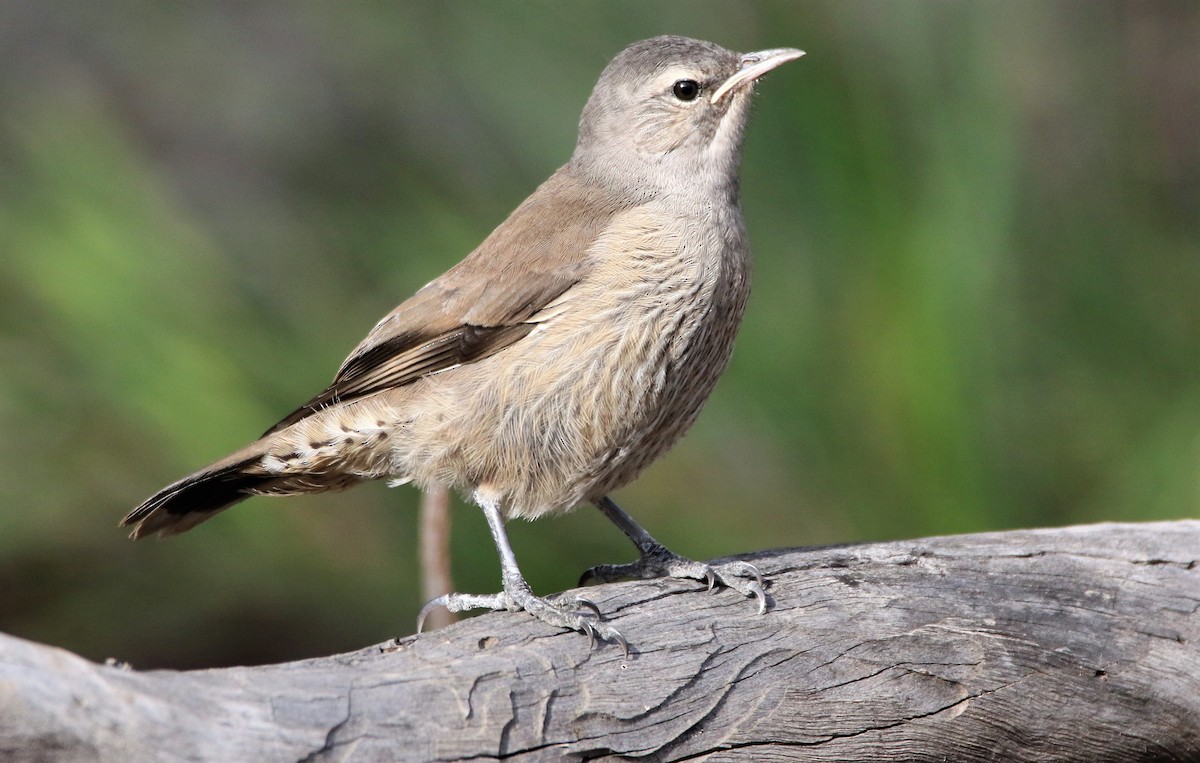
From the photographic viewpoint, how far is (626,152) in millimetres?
3820

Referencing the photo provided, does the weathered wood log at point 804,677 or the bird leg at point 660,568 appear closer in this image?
the weathered wood log at point 804,677

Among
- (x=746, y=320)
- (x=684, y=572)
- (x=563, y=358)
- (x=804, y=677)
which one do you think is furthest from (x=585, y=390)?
(x=746, y=320)

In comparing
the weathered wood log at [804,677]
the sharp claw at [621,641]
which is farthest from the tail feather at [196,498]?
the sharp claw at [621,641]

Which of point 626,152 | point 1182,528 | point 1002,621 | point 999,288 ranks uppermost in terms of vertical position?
point 626,152

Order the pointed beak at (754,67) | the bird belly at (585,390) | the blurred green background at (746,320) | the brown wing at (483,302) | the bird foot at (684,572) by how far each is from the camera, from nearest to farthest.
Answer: the bird foot at (684,572) < the bird belly at (585,390) < the brown wing at (483,302) < the pointed beak at (754,67) < the blurred green background at (746,320)

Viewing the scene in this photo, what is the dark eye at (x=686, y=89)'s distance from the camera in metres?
3.76

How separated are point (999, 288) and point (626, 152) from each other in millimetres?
1402

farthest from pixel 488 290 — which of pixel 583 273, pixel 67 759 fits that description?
pixel 67 759

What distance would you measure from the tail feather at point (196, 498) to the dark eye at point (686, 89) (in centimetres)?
163

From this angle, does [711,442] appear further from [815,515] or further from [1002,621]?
[1002,621]

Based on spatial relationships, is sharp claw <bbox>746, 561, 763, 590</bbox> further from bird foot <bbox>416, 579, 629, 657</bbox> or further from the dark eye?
the dark eye

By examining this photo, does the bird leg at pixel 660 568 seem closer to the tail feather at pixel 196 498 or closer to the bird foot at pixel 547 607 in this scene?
the bird foot at pixel 547 607

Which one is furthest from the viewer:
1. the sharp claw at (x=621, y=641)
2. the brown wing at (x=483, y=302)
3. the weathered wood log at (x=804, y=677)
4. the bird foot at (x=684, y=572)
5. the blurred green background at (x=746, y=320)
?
the blurred green background at (x=746, y=320)

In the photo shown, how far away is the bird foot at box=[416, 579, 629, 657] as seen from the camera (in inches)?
113
